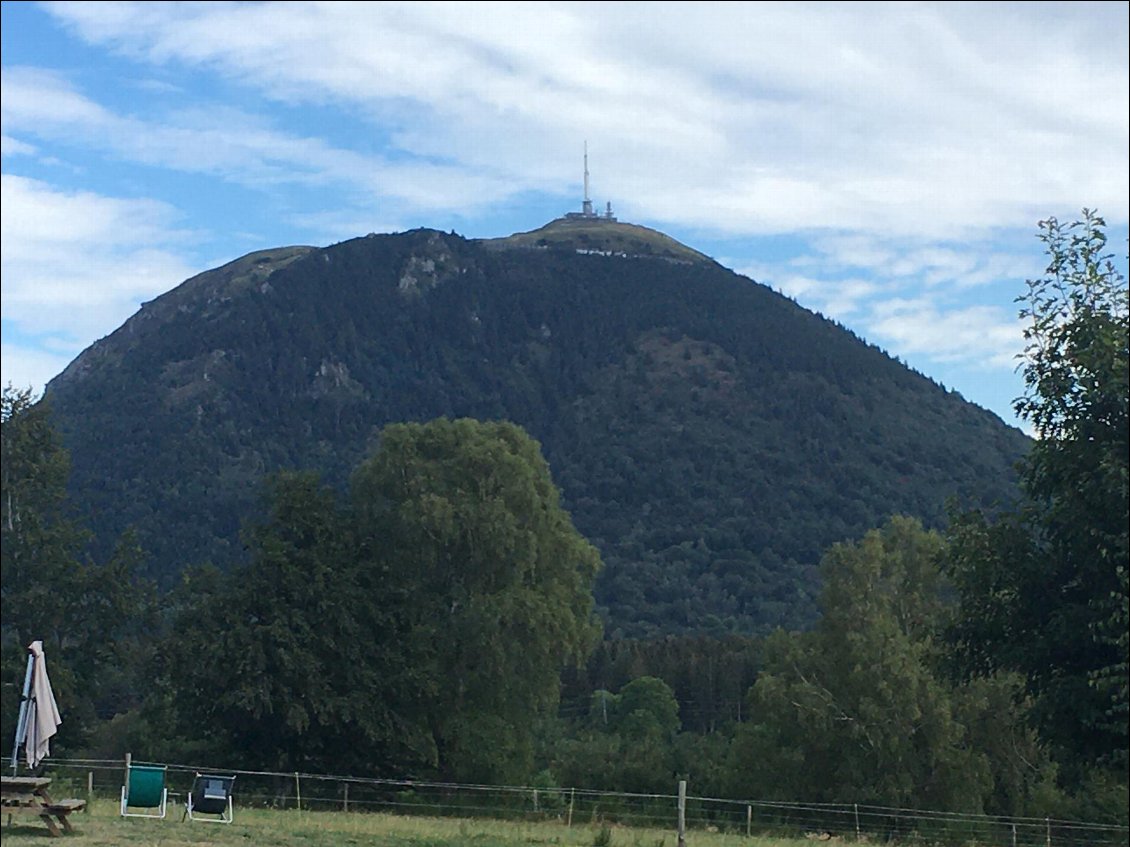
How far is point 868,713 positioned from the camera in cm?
4162

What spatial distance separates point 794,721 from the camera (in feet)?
142

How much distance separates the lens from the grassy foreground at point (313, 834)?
53.6 feet

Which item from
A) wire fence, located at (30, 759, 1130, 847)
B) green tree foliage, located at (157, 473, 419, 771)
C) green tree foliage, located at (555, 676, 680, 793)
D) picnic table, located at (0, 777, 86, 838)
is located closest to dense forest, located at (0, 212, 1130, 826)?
green tree foliage, located at (157, 473, 419, 771)

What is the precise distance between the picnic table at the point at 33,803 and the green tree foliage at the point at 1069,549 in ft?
36.1

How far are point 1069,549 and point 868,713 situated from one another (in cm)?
2853

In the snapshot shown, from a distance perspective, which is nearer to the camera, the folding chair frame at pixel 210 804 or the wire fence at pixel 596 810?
the folding chair frame at pixel 210 804

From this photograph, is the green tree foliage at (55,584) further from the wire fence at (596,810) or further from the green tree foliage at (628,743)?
the green tree foliage at (628,743)

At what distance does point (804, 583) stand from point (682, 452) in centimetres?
4513

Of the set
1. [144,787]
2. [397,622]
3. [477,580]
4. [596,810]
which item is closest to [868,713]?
[477,580]

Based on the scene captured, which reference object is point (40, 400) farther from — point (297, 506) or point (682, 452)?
point (682, 452)

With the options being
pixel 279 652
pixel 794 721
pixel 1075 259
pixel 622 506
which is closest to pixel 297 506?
pixel 279 652

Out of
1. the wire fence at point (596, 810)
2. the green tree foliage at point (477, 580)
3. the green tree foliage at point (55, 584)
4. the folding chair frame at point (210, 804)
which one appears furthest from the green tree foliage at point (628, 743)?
the folding chair frame at point (210, 804)

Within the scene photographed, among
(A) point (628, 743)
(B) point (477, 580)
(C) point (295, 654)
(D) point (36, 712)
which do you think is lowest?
(A) point (628, 743)

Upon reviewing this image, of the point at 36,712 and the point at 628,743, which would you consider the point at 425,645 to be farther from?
the point at 628,743
